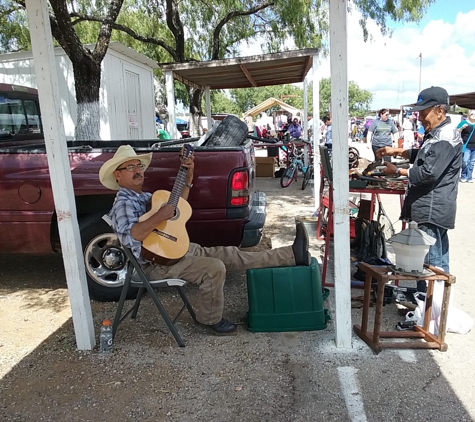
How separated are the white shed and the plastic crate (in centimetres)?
819

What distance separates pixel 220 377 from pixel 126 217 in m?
1.27

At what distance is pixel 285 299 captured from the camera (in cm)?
334

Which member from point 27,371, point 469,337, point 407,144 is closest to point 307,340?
point 469,337

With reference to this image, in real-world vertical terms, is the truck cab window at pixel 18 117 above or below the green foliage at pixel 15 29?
below

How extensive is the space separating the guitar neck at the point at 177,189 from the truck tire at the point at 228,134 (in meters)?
1.30

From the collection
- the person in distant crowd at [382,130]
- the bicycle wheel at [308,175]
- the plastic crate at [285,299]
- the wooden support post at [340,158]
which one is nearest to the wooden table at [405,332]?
the wooden support post at [340,158]

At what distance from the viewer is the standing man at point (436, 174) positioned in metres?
3.17

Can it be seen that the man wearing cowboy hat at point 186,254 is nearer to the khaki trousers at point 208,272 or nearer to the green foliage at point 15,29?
the khaki trousers at point 208,272

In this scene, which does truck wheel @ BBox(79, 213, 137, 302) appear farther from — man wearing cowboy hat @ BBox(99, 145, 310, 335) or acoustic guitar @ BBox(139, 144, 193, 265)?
acoustic guitar @ BBox(139, 144, 193, 265)

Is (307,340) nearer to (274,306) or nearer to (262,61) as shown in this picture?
(274,306)

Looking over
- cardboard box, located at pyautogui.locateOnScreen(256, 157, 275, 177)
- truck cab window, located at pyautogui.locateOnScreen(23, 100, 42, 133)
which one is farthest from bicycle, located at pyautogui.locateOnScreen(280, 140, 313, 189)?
truck cab window, located at pyautogui.locateOnScreen(23, 100, 42, 133)

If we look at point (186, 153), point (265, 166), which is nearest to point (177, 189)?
point (186, 153)

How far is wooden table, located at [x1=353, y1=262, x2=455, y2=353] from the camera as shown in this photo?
2984 mm

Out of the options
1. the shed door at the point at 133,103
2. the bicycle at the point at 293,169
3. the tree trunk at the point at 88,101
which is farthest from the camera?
the shed door at the point at 133,103
